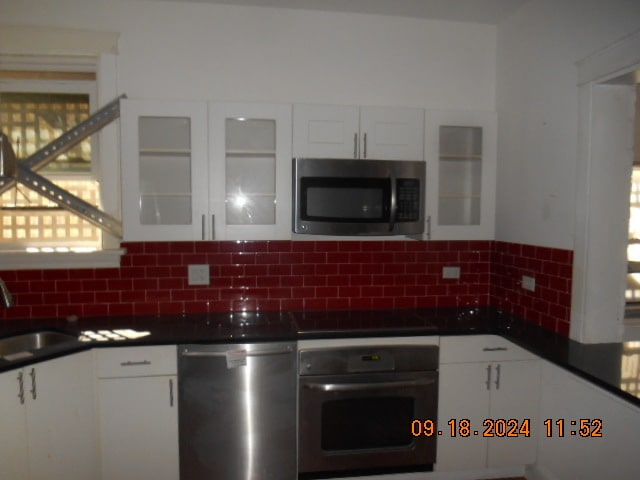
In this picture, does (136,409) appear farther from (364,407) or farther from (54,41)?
(54,41)

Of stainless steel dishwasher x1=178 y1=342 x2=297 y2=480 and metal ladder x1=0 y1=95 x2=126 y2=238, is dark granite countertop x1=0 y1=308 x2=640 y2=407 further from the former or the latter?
→ metal ladder x1=0 y1=95 x2=126 y2=238

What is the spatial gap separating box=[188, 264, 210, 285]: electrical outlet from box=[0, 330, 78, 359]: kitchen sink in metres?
0.70

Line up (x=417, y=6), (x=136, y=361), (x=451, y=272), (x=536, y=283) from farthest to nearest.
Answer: (x=451, y=272) < (x=417, y=6) < (x=536, y=283) < (x=136, y=361)

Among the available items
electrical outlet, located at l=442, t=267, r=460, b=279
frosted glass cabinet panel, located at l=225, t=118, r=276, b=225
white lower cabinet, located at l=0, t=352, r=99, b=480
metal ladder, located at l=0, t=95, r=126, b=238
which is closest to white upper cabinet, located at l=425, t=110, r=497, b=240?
electrical outlet, located at l=442, t=267, r=460, b=279

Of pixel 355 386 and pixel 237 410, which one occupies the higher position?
pixel 355 386

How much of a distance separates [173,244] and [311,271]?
87 centimetres

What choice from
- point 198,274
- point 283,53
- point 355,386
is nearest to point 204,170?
point 198,274

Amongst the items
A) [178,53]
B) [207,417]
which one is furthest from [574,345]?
[178,53]

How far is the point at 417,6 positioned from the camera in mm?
2652

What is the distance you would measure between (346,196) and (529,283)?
1.20 meters

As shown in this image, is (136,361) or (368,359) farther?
(368,359)

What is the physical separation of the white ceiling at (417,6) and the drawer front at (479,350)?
1923mm

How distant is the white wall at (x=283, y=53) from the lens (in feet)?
8.54

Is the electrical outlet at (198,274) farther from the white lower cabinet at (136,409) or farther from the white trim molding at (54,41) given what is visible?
the white trim molding at (54,41)
